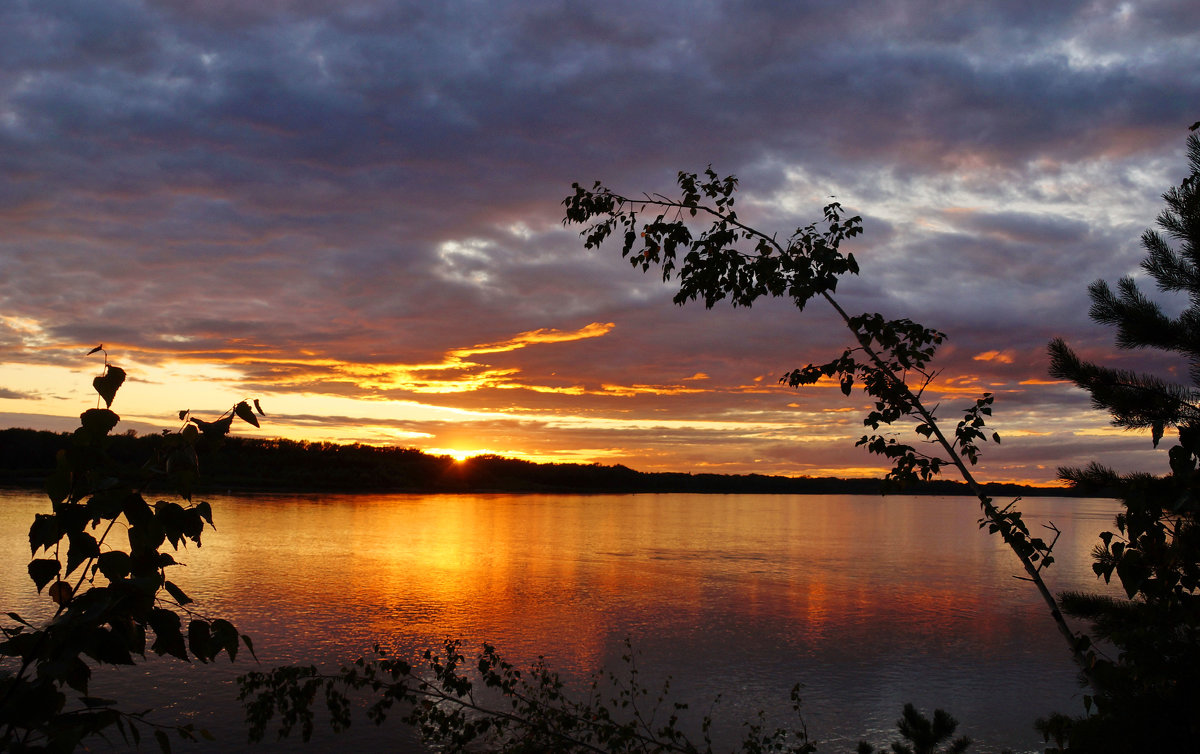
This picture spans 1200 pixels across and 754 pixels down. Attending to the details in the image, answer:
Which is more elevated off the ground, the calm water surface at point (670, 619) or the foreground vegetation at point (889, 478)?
the foreground vegetation at point (889, 478)

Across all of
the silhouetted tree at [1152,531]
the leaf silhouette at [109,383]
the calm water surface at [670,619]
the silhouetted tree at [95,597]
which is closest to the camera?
the silhouetted tree at [95,597]

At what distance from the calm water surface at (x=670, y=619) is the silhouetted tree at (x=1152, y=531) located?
8908 millimetres

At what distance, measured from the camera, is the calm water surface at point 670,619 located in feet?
57.9

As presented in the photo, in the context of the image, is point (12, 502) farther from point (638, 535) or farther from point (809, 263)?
point (809, 263)

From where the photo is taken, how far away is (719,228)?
700 cm

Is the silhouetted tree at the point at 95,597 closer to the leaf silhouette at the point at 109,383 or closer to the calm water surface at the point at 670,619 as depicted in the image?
the leaf silhouette at the point at 109,383

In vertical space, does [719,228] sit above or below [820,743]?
above

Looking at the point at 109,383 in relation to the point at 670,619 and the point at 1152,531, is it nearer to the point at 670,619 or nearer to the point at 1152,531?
the point at 1152,531

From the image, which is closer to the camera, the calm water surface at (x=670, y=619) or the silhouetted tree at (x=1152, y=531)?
the silhouetted tree at (x=1152, y=531)

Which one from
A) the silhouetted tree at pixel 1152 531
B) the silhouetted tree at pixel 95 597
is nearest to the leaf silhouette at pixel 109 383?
the silhouetted tree at pixel 95 597

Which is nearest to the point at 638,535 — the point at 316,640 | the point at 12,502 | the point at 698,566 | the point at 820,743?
the point at 698,566

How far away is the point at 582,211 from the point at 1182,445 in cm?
500

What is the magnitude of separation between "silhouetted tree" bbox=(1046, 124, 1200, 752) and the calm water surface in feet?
29.2

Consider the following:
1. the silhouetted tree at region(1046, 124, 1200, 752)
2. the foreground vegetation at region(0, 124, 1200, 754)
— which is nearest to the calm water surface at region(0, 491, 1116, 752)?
the foreground vegetation at region(0, 124, 1200, 754)
